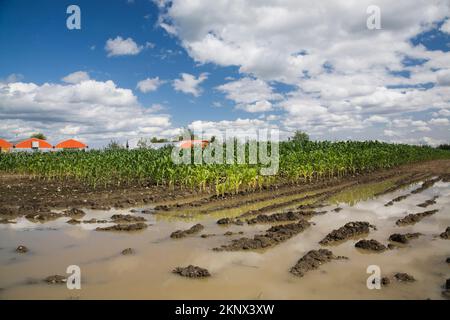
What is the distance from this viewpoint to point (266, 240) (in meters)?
7.84

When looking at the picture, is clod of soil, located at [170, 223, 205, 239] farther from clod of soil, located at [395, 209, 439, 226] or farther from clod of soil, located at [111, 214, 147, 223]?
clod of soil, located at [395, 209, 439, 226]

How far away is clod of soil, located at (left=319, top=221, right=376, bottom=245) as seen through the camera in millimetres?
8148

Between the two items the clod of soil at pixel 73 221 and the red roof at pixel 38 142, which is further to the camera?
the red roof at pixel 38 142

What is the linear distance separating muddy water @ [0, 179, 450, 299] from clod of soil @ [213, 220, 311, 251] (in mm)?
215

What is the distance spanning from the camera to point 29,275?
20.5 ft

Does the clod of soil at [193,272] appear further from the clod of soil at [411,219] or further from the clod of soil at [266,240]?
the clod of soil at [411,219]

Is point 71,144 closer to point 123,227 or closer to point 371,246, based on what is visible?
point 123,227

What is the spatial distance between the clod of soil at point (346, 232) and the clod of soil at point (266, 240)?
802 millimetres

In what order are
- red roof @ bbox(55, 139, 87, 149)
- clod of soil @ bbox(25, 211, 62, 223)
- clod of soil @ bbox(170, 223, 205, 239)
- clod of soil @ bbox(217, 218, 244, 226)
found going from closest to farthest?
clod of soil @ bbox(170, 223, 205, 239)
clod of soil @ bbox(217, 218, 244, 226)
clod of soil @ bbox(25, 211, 62, 223)
red roof @ bbox(55, 139, 87, 149)

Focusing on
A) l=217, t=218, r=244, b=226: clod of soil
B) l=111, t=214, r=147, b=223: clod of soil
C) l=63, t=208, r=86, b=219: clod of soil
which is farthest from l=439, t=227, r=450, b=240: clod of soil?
l=63, t=208, r=86, b=219: clod of soil

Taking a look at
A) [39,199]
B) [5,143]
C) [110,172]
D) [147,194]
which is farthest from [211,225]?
[5,143]

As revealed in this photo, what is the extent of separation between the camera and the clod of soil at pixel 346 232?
8.15 meters

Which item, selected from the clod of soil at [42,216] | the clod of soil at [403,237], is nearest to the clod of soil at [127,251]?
the clod of soil at [42,216]
